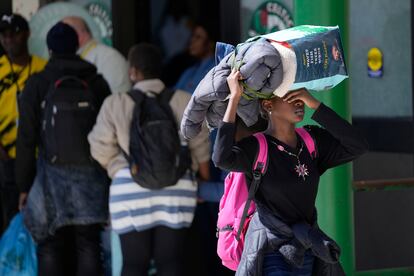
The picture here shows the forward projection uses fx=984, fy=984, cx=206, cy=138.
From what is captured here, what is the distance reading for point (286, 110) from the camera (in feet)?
13.1

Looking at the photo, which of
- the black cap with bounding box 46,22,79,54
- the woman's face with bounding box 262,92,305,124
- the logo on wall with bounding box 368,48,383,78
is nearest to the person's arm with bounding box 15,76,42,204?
the black cap with bounding box 46,22,79,54

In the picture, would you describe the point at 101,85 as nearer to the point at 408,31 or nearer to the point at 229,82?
the point at 408,31

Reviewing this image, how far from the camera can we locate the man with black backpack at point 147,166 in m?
5.52

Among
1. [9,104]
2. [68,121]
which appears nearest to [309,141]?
[68,121]

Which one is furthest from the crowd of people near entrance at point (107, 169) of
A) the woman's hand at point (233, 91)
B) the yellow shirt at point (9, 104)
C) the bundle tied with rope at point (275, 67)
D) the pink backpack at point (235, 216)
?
the woman's hand at point (233, 91)

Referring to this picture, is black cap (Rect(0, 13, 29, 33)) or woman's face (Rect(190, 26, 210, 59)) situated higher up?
black cap (Rect(0, 13, 29, 33))

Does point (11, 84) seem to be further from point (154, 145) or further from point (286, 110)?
point (286, 110)

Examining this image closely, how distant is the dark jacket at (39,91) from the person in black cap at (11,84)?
0.57 meters

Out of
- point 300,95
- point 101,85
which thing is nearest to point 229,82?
point 300,95

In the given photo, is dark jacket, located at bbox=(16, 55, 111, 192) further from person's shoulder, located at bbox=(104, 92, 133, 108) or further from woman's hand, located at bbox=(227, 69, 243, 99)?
woman's hand, located at bbox=(227, 69, 243, 99)

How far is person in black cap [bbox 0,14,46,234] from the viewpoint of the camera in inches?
256

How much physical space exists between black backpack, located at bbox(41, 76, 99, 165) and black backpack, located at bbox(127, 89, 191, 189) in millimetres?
369

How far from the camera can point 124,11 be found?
804 centimetres

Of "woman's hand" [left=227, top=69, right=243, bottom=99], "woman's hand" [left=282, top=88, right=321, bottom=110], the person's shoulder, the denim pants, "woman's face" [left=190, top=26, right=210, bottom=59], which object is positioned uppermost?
"woman's face" [left=190, top=26, right=210, bottom=59]
